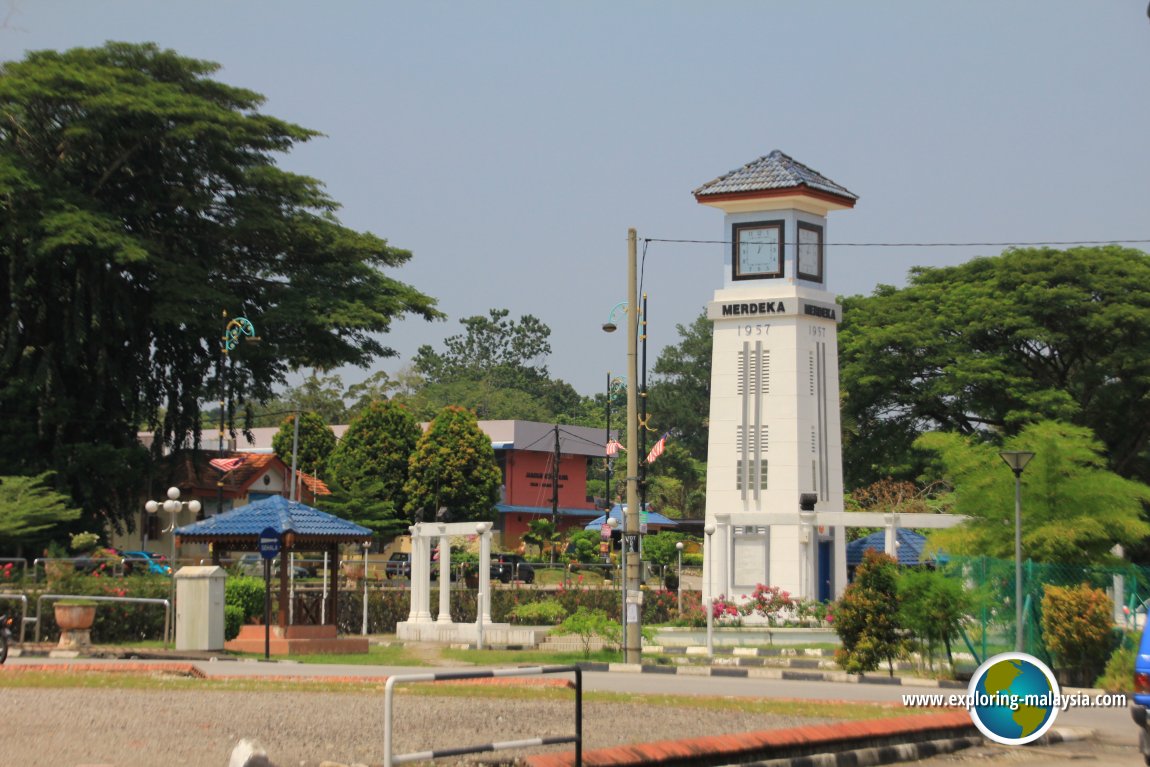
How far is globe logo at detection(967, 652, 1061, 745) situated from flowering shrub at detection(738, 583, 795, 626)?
62.4ft

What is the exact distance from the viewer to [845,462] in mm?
60312

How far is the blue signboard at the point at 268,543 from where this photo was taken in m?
28.2

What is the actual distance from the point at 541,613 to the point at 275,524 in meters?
8.98

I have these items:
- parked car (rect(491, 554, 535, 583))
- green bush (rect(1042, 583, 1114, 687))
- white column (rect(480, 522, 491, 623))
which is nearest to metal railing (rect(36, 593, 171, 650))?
white column (rect(480, 522, 491, 623))

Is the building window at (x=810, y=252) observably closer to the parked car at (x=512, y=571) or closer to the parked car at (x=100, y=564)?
the parked car at (x=512, y=571)

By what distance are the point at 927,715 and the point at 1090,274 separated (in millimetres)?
45620

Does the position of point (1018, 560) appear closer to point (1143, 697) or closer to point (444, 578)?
point (1143, 697)

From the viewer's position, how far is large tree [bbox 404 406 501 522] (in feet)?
231

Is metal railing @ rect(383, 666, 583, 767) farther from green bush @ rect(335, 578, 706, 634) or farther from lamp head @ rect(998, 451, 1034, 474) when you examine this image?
green bush @ rect(335, 578, 706, 634)

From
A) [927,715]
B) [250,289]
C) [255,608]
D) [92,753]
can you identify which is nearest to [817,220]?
[255,608]

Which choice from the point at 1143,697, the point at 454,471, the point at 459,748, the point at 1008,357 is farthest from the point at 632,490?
the point at 454,471

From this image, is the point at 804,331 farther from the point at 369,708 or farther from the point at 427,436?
the point at 427,436

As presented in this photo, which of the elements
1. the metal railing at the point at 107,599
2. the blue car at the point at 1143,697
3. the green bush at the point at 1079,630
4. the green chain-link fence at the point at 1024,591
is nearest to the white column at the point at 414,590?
the metal railing at the point at 107,599

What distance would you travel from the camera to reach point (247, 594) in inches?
1284
